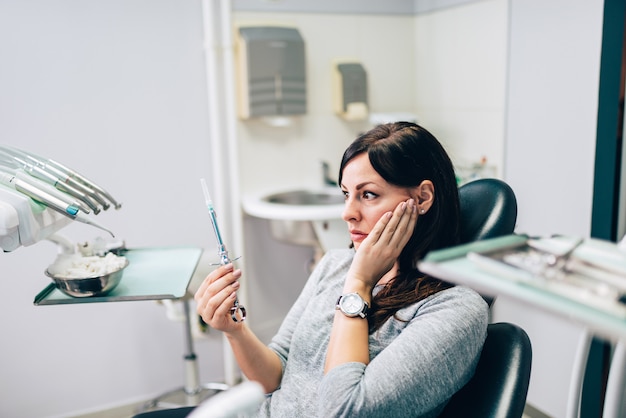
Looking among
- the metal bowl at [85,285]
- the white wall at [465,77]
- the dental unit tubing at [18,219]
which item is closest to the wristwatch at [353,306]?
the metal bowl at [85,285]

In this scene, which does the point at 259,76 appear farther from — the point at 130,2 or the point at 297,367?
the point at 297,367

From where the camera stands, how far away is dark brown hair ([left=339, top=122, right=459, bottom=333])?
1234 millimetres

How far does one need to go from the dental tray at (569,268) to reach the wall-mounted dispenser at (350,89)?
1.89m

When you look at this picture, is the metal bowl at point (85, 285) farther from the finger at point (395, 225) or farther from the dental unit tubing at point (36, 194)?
the finger at point (395, 225)

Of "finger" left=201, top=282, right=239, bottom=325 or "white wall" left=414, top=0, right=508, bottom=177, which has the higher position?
"white wall" left=414, top=0, right=508, bottom=177

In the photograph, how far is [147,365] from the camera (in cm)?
249

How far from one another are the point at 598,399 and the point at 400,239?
1.23 m

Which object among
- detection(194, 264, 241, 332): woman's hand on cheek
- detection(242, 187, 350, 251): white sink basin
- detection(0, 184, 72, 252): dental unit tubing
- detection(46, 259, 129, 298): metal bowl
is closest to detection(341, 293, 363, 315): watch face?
detection(194, 264, 241, 332): woman's hand on cheek

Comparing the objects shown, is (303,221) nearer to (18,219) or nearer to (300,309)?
(300,309)

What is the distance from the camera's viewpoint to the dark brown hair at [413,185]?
1.23 metres

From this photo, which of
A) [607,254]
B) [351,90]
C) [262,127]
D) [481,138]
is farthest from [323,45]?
[607,254]

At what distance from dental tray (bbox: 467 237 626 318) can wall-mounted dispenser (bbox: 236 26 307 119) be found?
5.94ft

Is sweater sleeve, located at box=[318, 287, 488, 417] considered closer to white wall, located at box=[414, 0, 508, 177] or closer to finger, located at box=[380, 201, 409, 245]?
finger, located at box=[380, 201, 409, 245]

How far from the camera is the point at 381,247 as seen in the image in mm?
1194
